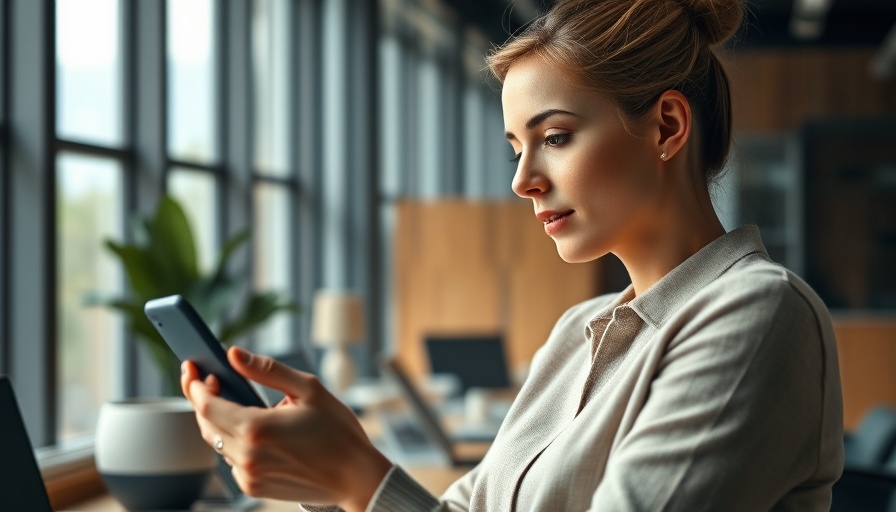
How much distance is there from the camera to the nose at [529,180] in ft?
4.33

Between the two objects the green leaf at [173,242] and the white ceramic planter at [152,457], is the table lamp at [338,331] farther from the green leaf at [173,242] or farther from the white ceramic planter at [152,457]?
the white ceramic planter at [152,457]

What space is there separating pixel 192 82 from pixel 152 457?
2823 mm

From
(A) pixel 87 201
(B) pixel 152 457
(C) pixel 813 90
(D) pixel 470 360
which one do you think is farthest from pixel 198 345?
(C) pixel 813 90

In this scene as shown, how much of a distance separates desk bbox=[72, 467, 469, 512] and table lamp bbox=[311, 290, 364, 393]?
6.11 ft

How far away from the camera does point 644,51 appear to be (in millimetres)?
1345

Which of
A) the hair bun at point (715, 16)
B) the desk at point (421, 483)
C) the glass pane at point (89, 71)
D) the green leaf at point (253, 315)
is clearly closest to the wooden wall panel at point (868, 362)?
the green leaf at point (253, 315)

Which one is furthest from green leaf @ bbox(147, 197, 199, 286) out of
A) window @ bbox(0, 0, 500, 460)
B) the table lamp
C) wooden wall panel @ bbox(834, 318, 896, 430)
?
wooden wall panel @ bbox(834, 318, 896, 430)

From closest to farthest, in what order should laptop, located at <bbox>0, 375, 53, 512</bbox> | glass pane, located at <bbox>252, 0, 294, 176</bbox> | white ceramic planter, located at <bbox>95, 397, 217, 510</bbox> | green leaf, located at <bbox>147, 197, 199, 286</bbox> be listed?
laptop, located at <bbox>0, 375, 53, 512</bbox> < white ceramic planter, located at <bbox>95, 397, 217, 510</bbox> < green leaf, located at <bbox>147, 197, 199, 286</bbox> < glass pane, located at <bbox>252, 0, 294, 176</bbox>

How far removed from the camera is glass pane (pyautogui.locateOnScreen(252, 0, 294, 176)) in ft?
18.2

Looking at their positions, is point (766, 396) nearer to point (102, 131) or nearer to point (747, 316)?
point (747, 316)

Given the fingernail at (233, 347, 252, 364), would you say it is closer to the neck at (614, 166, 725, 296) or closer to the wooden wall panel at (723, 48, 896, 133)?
the neck at (614, 166, 725, 296)

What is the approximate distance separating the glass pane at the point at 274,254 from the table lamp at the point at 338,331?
1.95ft

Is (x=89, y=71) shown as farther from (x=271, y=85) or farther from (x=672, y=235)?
(x=672, y=235)

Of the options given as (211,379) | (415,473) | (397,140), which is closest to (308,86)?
(397,140)
